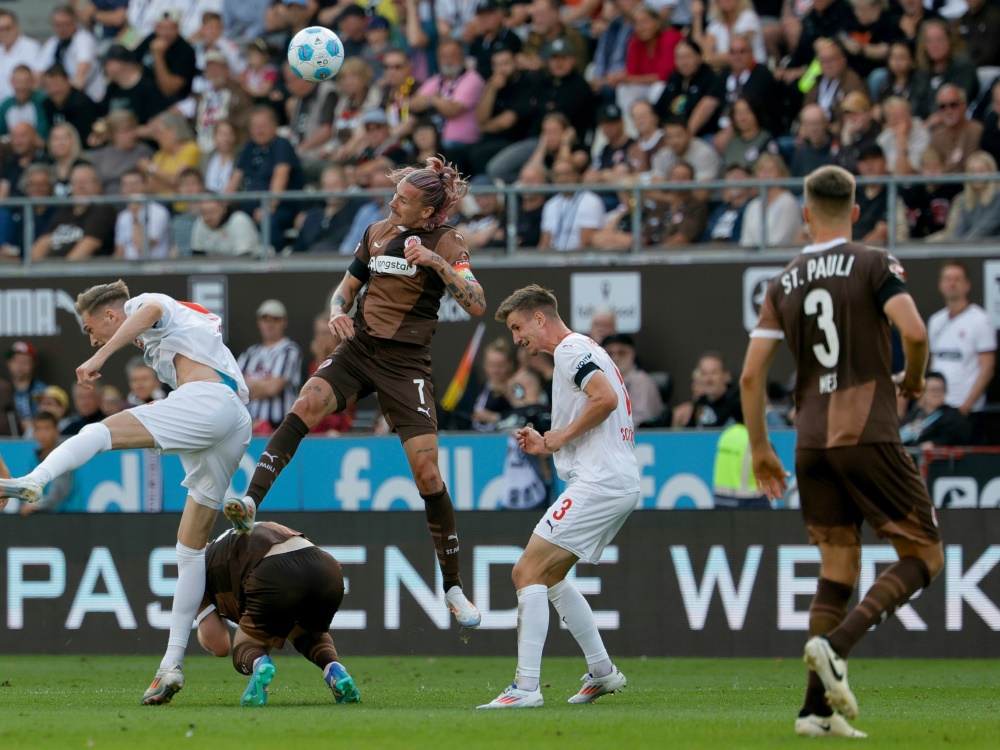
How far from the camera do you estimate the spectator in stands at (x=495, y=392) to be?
1554cm

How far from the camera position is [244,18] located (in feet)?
68.5

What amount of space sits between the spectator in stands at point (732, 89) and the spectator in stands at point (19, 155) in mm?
8511

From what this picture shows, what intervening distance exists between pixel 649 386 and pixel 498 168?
350 cm

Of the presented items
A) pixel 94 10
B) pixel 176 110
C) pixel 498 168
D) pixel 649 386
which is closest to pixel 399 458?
pixel 649 386

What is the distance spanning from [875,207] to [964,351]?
1738mm

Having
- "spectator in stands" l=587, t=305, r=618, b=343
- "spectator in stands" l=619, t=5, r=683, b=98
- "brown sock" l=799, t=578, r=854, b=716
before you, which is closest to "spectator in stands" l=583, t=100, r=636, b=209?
"spectator in stands" l=619, t=5, r=683, b=98

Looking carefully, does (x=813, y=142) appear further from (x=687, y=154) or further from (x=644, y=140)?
(x=644, y=140)

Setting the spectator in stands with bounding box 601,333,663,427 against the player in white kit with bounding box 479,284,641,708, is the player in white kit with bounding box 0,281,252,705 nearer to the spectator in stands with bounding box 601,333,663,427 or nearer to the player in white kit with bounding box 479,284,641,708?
the player in white kit with bounding box 479,284,641,708

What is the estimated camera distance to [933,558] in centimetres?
678

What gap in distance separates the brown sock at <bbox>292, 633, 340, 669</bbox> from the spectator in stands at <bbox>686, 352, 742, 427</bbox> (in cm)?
678

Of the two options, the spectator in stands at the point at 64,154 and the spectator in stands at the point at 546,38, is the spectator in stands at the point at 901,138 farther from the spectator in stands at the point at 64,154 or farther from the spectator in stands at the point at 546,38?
the spectator in stands at the point at 64,154

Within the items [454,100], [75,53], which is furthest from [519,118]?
[75,53]

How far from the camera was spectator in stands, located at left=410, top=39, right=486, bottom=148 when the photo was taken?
18.0 m

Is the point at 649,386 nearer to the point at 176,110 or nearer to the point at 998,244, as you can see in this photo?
the point at 998,244
